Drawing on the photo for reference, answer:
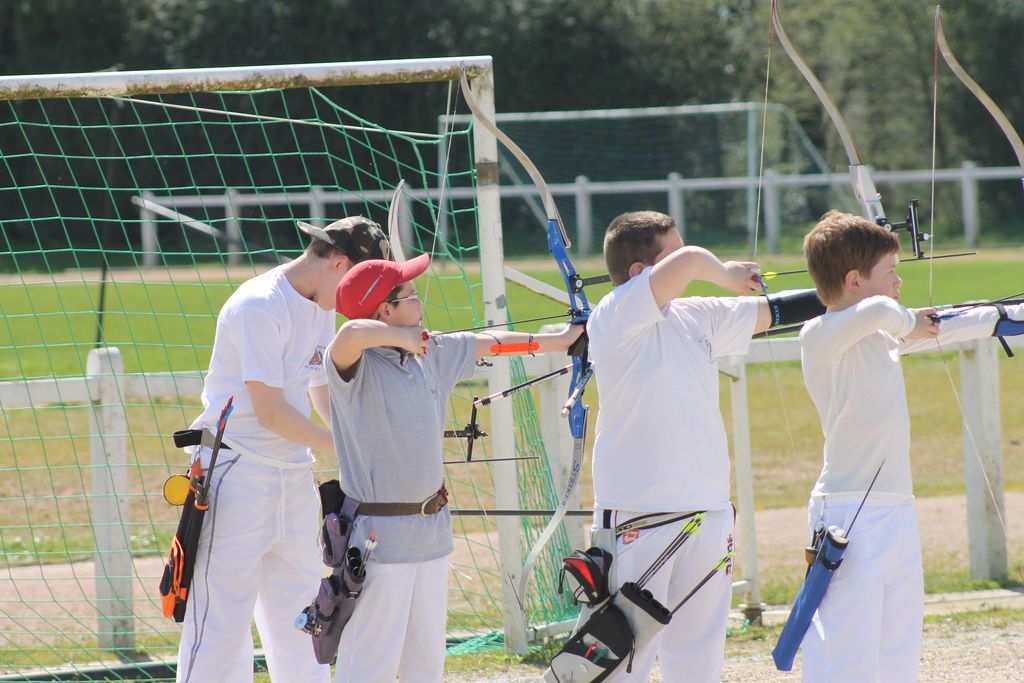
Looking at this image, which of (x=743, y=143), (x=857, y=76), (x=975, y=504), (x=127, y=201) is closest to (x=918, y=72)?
(x=857, y=76)

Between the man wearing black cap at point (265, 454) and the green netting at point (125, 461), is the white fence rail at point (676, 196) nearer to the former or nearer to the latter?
the green netting at point (125, 461)

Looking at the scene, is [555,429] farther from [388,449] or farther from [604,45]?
[604,45]

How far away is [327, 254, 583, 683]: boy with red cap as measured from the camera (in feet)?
11.6

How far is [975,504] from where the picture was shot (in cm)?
650

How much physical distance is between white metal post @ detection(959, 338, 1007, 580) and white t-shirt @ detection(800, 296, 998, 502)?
2.93 metres

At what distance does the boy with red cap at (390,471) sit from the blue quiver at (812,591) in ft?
3.11

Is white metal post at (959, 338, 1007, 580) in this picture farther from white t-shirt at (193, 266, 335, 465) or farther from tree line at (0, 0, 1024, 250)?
tree line at (0, 0, 1024, 250)

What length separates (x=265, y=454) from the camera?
401 cm

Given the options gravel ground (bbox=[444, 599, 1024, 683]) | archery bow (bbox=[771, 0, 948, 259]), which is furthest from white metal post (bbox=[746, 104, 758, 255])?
archery bow (bbox=[771, 0, 948, 259])

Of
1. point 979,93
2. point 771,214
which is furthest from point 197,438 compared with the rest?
point 771,214

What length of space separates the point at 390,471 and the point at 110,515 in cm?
268

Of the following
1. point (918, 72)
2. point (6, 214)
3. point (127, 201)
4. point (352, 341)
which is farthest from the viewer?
point (918, 72)

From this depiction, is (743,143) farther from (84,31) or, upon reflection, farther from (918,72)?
(84,31)

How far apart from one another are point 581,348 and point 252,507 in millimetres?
1128
